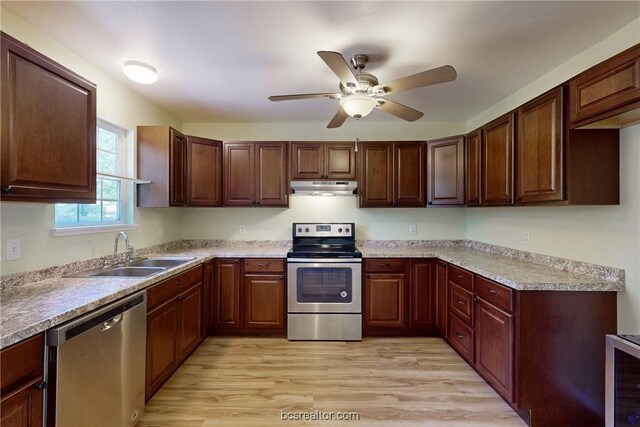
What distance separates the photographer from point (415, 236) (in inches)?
143

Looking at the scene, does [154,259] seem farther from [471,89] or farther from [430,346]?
[471,89]

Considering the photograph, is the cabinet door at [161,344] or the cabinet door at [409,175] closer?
the cabinet door at [161,344]

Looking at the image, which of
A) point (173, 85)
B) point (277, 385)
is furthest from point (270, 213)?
point (277, 385)

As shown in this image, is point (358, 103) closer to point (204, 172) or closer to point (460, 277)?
point (460, 277)

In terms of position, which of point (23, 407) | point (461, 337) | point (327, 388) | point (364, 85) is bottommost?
point (327, 388)

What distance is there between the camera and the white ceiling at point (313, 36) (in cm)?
160

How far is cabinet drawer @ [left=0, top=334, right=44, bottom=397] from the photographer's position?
1012 millimetres

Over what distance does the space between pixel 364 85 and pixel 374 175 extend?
1540 millimetres

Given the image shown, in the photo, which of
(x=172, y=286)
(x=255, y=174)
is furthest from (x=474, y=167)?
(x=172, y=286)

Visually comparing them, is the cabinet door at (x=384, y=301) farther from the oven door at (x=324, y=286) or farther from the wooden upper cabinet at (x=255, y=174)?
the wooden upper cabinet at (x=255, y=174)

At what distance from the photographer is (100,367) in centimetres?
145

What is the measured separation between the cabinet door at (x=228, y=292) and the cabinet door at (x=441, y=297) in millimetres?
2157

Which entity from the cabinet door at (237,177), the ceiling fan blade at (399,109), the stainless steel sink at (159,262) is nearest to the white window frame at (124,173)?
the stainless steel sink at (159,262)

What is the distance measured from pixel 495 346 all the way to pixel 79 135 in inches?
121
